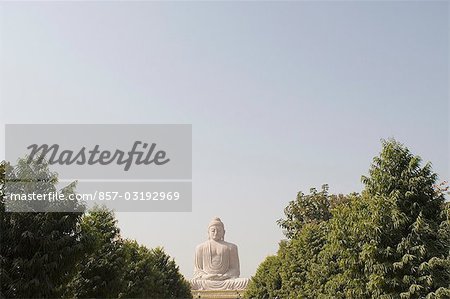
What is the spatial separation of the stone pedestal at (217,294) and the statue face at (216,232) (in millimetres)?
9744

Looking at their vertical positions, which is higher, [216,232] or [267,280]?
[216,232]

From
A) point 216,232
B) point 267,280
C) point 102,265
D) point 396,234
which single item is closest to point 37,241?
point 102,265

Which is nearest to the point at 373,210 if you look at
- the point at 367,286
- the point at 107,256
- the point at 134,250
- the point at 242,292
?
the point at 367,286

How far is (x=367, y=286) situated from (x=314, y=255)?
12.3 m

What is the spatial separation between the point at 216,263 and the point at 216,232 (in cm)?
457

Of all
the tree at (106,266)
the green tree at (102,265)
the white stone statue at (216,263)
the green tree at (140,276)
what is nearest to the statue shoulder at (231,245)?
the white stone statue at (216,263)

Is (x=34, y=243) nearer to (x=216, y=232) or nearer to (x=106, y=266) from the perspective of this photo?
(x=106, y=266)

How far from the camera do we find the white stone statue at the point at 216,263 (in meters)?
65.4

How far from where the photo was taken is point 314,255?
31.7 meters

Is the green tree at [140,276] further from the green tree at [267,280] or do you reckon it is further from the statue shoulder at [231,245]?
the statue shoulder at [231,245]

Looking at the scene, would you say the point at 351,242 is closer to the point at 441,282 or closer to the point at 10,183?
the point at 441,282

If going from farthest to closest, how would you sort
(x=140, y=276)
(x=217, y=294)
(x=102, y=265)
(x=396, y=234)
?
(x=217, y=294), (x=140, y=276), (x=102, y=265), (x=396, y=234)

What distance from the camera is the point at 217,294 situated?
62.0 m

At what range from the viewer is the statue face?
72062mm
